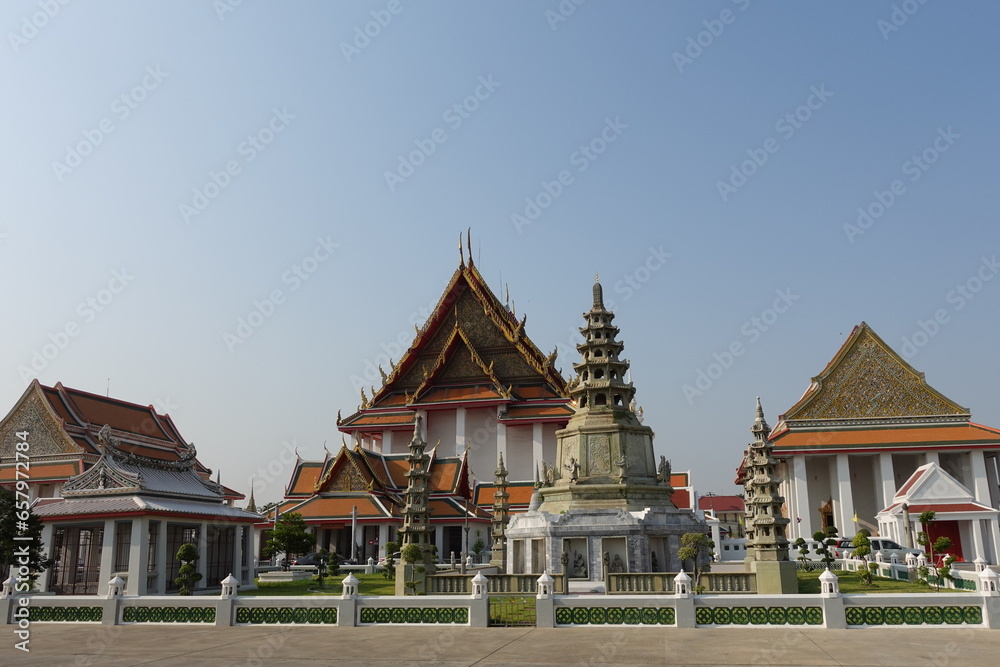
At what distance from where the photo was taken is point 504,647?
40.5ft

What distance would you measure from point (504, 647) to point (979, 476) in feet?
112

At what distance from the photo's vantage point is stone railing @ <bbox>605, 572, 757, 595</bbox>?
1919 centimetres

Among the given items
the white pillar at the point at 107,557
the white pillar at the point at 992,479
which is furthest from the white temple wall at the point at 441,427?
the white pillar at the point at 992,479

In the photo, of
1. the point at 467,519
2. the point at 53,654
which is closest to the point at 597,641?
the point at 53,654

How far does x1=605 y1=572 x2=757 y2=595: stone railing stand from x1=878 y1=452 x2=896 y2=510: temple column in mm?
22416

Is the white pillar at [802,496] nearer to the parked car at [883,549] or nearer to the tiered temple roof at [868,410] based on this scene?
the tiered temple roof at [868,410]

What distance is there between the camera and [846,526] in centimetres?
3859

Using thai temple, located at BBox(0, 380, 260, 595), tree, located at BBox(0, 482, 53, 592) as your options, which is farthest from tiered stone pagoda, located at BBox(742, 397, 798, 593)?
tree, located at BBox(0, 482, 53, 592)

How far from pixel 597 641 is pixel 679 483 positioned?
101 ft

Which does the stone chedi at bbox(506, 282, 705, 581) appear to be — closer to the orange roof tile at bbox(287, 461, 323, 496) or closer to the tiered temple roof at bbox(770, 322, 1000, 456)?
the tiered temple roof at bbox(770, 322, 1000, 456)

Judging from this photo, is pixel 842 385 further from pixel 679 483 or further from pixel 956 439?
pixel 679 483

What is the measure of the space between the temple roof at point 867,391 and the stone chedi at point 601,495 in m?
16.7

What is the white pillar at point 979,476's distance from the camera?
1476 inches

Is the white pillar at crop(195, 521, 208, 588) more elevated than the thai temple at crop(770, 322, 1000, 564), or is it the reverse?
the thai temple at crop(770, 322, 1000, 564)
